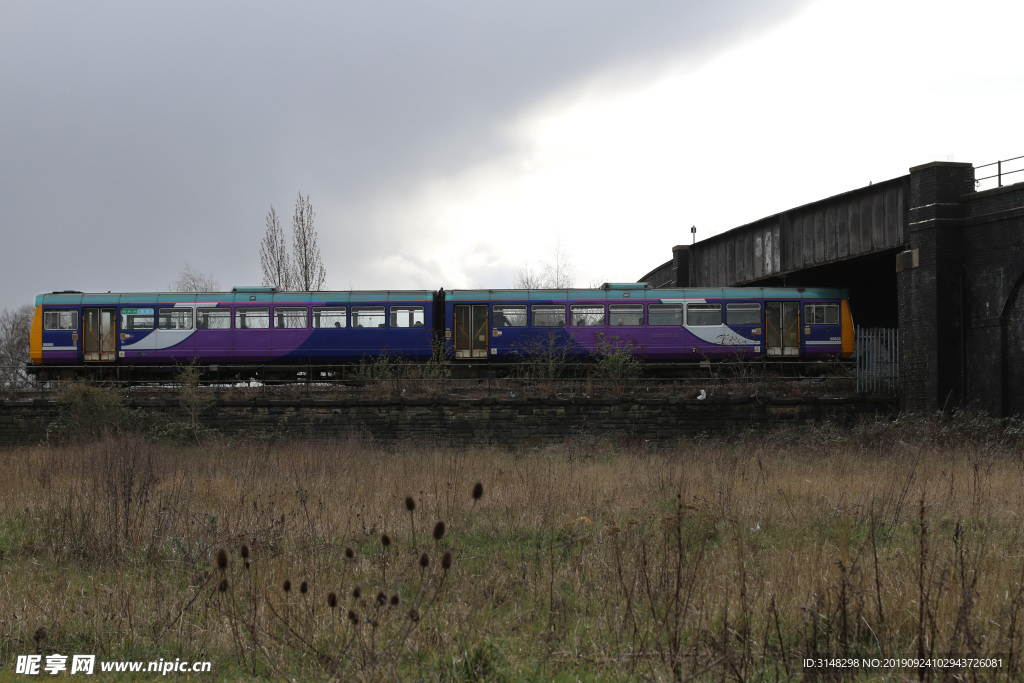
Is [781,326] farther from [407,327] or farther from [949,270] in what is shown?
[407,327]

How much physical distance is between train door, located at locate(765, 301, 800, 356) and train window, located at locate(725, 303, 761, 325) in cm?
31

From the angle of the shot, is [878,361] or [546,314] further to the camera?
[546,314]

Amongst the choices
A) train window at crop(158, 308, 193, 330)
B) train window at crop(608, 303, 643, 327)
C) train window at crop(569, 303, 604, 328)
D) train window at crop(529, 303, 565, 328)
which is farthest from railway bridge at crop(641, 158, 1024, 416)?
train window at crop(158, 308, 193, 330)

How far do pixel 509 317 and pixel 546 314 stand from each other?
1.14 metres

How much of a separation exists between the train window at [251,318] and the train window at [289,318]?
286 millimetres

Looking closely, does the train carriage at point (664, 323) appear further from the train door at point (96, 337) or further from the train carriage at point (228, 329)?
the train door at point (96, 337)

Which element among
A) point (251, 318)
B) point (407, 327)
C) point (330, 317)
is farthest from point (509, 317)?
point (251, 318)

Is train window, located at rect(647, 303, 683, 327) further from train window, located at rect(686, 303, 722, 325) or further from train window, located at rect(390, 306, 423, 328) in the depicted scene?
train window, located at rect(390, 306, 423, 328)

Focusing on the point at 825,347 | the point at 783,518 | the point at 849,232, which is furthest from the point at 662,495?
the point at 825,347

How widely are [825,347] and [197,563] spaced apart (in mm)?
20193

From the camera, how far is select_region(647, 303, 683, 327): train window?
72.8 ft

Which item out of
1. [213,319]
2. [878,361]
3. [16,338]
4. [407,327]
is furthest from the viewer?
[16,338]

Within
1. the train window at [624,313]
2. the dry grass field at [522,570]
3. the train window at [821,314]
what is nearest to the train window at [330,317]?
the train window at [624,313]

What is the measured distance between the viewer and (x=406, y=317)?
22.3 meters
